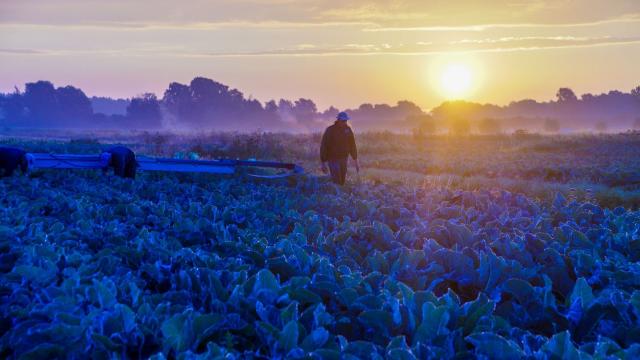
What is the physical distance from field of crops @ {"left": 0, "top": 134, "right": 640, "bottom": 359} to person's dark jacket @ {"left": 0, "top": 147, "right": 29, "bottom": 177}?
5.02m

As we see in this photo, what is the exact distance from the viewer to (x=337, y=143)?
605 inches

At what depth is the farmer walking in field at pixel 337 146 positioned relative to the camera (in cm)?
1530

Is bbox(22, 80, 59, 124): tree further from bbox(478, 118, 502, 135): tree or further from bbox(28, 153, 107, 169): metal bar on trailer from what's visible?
bbox(28, 153, 107, 169): metal bar on trailer

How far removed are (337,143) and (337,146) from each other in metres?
0.07

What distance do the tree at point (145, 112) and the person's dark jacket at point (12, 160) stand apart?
141082mm

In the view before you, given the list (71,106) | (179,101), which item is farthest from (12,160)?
(71,106)

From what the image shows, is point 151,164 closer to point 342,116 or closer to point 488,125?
point 342,116

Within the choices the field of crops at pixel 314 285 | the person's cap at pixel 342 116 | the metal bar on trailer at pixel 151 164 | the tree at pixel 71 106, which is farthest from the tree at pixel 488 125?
the field of crops at pixel 314 285

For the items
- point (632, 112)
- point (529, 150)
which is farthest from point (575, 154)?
point (632, 112)

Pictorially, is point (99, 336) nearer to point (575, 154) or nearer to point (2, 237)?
point (2, 237)

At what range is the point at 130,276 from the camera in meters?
3.98

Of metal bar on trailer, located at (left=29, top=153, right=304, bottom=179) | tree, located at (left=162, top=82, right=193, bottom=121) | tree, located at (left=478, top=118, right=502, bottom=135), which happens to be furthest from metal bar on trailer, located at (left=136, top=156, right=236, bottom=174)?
tree, located at (left=162, top=82, right=193, bottom=121)

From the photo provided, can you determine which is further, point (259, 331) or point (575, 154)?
point (575, 154)

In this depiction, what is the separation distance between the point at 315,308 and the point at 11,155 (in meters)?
10.5
